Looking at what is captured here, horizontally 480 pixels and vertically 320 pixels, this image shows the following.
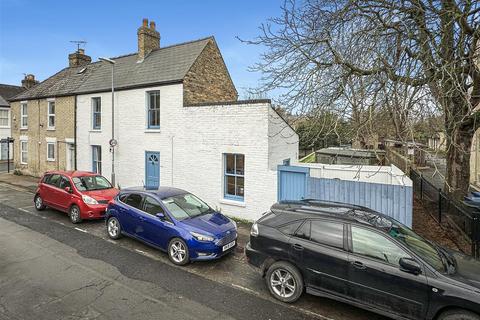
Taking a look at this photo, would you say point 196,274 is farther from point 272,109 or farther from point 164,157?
point 164,157

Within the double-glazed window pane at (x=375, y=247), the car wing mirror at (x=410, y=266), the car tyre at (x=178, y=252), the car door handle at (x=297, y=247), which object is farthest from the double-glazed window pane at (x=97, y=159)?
the car wing mirror at (x=410, y=266)

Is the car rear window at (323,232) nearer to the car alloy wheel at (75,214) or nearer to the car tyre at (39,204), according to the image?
the car alloy wheel at (75,214)

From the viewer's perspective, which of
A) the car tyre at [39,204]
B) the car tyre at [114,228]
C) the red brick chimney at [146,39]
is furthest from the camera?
the red brick chimney at [146,39]

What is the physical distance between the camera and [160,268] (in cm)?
677

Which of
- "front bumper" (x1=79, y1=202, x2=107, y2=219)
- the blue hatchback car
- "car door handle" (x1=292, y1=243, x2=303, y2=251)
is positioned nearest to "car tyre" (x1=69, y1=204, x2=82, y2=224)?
"front bumper" (x1=79, y1=202, x2=107, y2=219)

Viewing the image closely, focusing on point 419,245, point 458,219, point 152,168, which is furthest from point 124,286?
point 458,219

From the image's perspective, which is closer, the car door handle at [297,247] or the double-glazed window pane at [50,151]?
the car door handle at [297,247]

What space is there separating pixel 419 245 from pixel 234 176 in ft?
23.8

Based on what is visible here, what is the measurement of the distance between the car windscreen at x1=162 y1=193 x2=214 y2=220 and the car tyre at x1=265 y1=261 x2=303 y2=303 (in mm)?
2793

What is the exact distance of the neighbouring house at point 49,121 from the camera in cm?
1791

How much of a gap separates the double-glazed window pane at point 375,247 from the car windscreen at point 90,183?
30.8 feet

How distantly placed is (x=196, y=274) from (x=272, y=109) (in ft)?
21.2

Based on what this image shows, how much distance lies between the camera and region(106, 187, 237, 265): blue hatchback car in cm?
677

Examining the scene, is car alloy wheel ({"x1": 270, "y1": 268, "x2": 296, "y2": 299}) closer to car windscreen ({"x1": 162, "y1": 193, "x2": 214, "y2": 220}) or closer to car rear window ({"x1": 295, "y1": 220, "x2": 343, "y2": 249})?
car rear window ({"x1": 295, "y1": 220, "x2": 343, "y2": 249})
